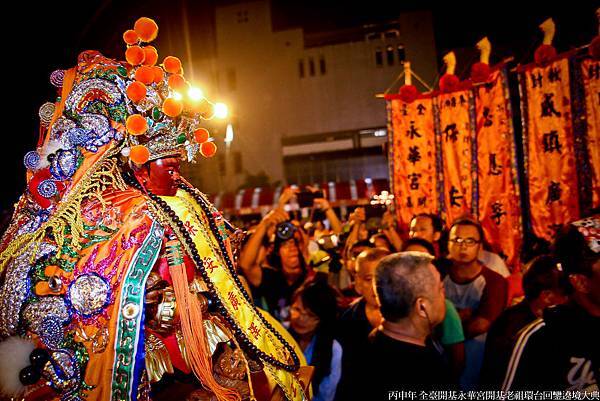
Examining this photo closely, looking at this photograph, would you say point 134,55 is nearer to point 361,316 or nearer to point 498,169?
point 361,316

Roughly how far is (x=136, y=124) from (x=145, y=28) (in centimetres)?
54

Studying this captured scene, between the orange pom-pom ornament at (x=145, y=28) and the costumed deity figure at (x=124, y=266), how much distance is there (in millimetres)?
10

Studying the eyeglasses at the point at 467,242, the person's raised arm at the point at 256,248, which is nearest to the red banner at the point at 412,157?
the eyeglasses at the point at 467,242

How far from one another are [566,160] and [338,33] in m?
19.8

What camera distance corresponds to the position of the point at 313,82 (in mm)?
23359

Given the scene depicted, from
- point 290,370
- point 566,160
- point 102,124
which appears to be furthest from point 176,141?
point 566,160

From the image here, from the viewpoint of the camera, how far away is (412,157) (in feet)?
25.2

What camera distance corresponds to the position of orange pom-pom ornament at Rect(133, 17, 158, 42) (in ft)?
6.85

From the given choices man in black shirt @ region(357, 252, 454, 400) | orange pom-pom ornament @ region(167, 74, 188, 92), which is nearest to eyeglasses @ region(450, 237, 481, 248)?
man in black shirt @ region(357, 252, 454, 400)

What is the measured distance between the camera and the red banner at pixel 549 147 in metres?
5.80

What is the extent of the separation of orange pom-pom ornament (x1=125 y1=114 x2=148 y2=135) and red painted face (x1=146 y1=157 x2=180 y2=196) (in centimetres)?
26

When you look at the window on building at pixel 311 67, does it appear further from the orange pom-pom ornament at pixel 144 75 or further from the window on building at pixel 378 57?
the orange pom-pom ornament at pixel 144 75

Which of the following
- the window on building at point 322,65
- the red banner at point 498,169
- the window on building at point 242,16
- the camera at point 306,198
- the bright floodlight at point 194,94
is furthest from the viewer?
the window on building at point 242,16

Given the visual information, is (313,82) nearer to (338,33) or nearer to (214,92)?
(338,33)
